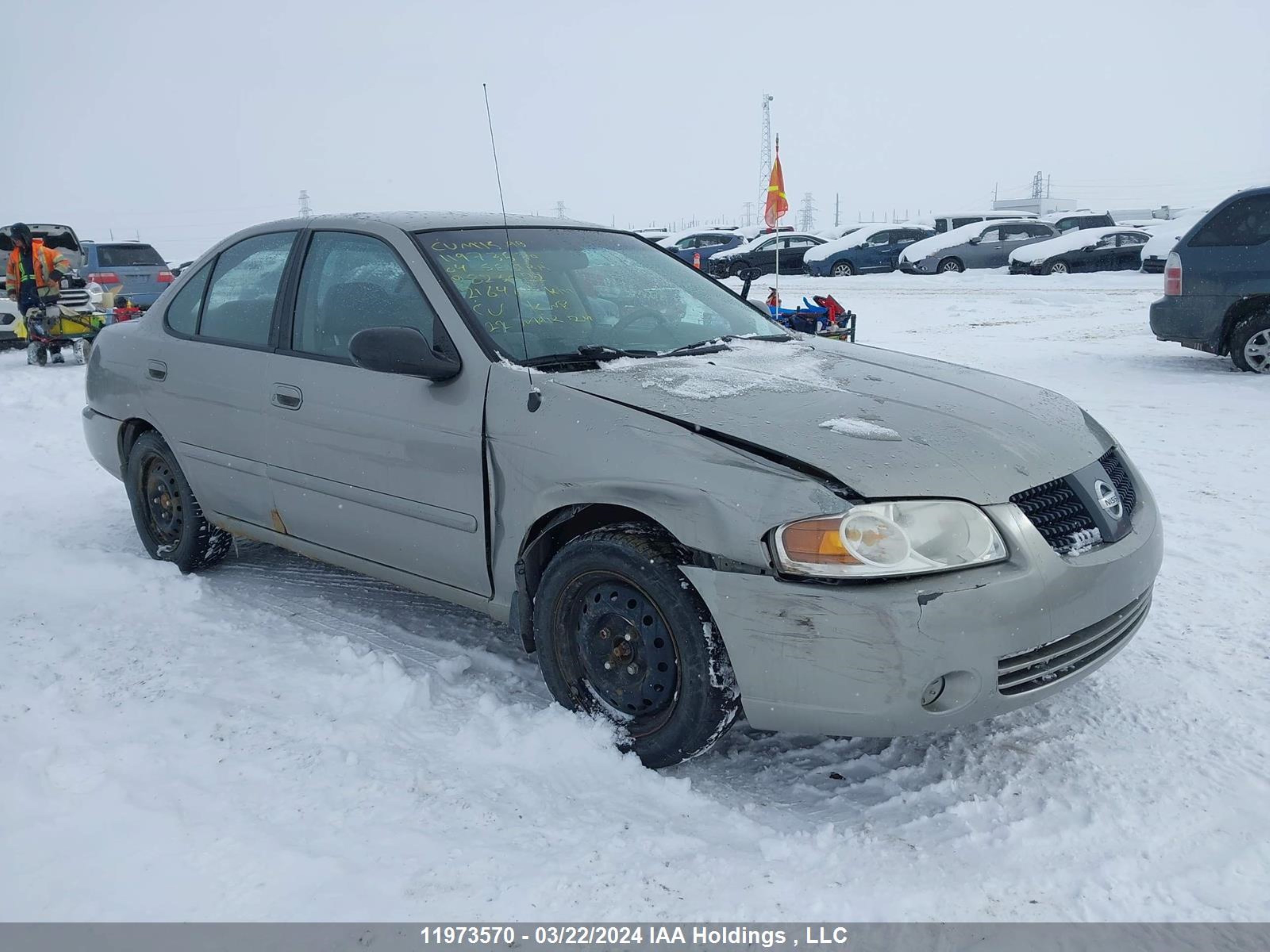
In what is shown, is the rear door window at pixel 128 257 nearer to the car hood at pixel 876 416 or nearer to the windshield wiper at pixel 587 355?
the windshield wiper at pixel 587 355

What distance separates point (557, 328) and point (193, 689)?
171 centimetres

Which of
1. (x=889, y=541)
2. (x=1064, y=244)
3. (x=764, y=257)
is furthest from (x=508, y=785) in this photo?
(x=764, y=257)

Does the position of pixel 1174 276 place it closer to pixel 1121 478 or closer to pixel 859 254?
pixel 1121 478

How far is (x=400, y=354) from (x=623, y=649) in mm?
1132

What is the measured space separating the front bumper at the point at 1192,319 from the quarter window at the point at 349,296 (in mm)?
7754

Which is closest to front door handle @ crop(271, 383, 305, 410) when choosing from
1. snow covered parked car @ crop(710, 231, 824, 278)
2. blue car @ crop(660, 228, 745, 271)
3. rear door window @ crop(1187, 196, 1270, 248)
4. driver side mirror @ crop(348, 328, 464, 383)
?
driver side mirror @ crop(348, 328, 464, 383)

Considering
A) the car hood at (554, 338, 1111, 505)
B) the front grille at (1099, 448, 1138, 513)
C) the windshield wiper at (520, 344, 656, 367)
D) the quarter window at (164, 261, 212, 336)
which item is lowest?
A: the front grille at (1099, 448, 1138, 513)

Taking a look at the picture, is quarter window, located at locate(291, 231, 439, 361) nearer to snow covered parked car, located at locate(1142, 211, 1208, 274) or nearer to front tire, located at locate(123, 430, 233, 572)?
front tire, located at locate(123, 430, 233, 572)

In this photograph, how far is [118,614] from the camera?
13.1 feet

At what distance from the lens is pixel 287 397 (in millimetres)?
3748

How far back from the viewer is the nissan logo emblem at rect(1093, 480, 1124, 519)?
113 inches

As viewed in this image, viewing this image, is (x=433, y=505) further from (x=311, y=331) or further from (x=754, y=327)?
(x=754, y=327)

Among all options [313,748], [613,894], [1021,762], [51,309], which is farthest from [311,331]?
[51,309]

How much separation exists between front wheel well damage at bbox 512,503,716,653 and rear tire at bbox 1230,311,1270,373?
8.18 metres
